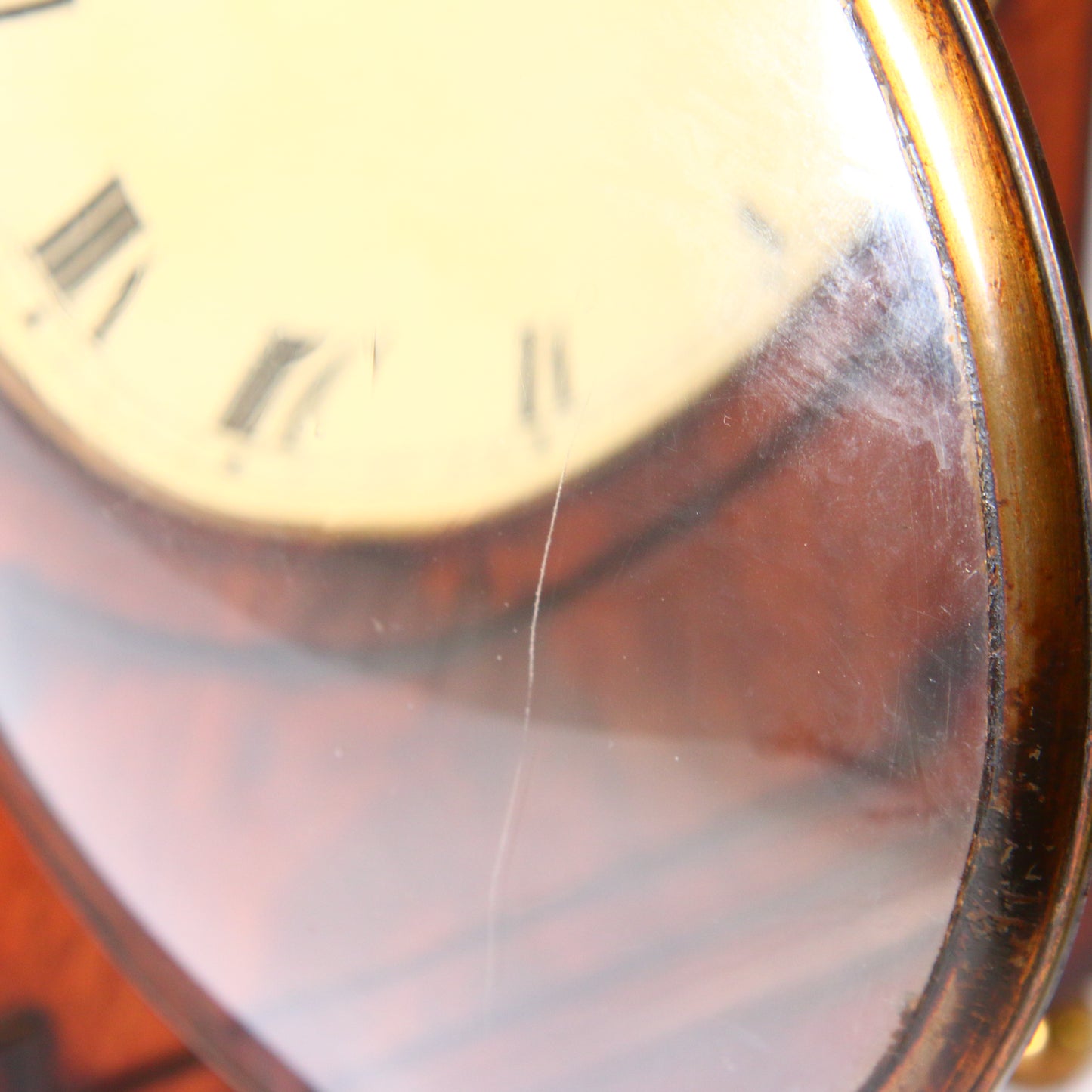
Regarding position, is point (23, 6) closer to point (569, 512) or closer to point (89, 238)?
point (89, 238)

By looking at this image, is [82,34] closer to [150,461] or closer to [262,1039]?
[150,461]

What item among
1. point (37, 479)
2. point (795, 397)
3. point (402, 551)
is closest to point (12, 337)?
point (37, 479)

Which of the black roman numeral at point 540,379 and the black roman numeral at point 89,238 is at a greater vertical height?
the black roman numeral at point 89,238

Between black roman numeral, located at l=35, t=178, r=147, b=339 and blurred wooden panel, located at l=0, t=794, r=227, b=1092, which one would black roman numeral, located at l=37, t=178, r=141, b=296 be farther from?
blurred wooden panel, located at l=0, t=794, r=227, b=1092

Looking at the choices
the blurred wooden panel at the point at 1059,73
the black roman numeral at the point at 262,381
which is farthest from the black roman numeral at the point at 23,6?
the blurred wooden panel at the point at 1059,73

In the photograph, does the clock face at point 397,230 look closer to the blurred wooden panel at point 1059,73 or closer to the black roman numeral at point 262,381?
the black roman numeral at point 262,381

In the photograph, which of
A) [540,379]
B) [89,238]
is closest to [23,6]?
[89,238]

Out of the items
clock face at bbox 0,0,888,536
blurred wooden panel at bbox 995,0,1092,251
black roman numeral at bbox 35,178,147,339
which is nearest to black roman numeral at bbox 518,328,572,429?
clock face at bbox 0,0,888,536
